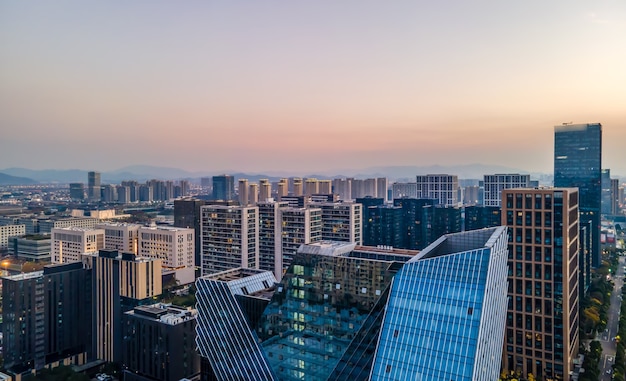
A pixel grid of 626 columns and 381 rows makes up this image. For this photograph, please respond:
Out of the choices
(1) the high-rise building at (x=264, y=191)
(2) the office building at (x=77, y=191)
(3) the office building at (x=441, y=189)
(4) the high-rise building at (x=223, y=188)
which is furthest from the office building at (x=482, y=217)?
(2) the office building at (x=77, y=191)

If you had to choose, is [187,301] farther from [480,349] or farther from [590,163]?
[590,163]

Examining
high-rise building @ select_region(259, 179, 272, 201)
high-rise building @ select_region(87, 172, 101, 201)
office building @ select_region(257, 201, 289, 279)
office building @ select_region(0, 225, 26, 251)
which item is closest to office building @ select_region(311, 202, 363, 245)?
office building @ select_region(257, 201, 289, 279)

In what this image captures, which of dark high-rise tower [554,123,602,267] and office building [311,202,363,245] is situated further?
dark high-rise tower [554,123,602,267]

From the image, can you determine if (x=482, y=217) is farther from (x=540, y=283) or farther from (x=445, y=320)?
(x=445, y=320)

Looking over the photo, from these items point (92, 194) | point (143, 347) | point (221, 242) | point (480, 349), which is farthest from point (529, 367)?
point (92, 194)

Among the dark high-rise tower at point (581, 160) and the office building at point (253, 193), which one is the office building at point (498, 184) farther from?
the office building at point (253, 193)

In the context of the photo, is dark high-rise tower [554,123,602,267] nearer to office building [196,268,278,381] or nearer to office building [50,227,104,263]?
office building [196,268,278,381]
